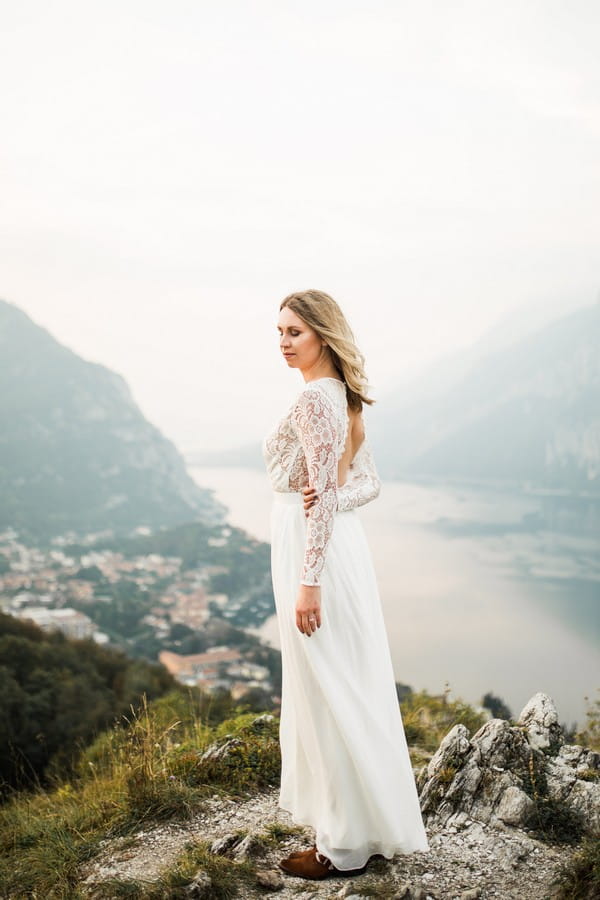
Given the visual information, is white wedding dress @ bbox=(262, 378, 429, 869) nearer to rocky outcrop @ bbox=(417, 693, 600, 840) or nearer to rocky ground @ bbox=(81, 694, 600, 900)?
rocky ground @ bbox=(81, 694, 600, 900)

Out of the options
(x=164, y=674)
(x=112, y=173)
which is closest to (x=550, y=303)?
(x=112, y=173)

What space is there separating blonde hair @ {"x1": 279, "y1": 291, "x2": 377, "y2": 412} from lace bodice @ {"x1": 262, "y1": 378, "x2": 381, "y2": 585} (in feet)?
0.19

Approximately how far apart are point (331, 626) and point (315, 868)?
3.08 ft

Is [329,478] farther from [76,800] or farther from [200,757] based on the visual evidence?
[76,800]

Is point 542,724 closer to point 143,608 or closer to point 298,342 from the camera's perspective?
point 298,342

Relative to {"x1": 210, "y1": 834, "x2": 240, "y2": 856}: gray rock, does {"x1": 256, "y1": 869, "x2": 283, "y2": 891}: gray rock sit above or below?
above

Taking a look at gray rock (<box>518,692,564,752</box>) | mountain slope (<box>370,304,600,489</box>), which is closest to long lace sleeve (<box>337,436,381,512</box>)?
gray rock (<box>518,692,564,752</box>)

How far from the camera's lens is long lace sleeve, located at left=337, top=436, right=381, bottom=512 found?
7.92ft

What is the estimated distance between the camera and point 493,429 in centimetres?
5766

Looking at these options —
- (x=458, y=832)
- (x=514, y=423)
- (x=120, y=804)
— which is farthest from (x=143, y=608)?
(x=458, y=832)

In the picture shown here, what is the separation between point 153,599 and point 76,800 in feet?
126

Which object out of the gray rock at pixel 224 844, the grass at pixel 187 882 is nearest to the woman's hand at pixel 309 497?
the grass at pixel 187 882

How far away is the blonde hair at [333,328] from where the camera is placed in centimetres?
231

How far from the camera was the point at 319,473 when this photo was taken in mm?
2176
